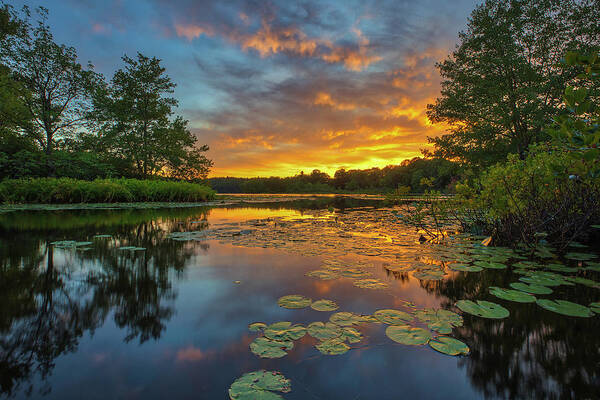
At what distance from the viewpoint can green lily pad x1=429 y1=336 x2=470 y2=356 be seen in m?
1.51

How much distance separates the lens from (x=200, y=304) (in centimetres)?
222

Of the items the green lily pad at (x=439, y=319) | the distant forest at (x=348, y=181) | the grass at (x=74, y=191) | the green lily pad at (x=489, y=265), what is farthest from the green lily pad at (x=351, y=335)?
the distant forest at (x=348, y=181)

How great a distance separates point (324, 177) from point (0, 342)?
92544 millimetres

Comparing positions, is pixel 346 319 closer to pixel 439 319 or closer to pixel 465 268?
A: pixel 439 319

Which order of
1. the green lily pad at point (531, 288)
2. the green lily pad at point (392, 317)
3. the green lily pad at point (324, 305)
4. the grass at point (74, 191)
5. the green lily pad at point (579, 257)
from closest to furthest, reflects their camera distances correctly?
1. the green lily pad at point (392, 317)
2. the green lily pad at point (324, 305)
3. the green lily pad at point (531, 288)
4. the green lily pad at point (579, 257)
5. the grass at point (74, 191)

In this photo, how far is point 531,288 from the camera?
A: 8.15 ft

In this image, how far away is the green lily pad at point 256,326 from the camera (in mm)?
1787

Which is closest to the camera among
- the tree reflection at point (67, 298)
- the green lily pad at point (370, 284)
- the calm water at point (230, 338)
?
the calm water at point (230, 338)

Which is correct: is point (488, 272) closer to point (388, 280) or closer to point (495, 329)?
point (388, 280)

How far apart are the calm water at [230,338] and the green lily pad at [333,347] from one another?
1.7 inches

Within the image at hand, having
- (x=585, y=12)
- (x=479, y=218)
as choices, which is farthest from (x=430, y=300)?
(x=585, y=12)

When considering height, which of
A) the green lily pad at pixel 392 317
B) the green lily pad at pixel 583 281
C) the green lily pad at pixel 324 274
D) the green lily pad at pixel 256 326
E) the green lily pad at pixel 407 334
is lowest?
the green lily pad at pixel 324 274

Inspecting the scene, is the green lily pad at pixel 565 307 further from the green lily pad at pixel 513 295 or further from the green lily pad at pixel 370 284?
the green lily pad at pixel 370 284

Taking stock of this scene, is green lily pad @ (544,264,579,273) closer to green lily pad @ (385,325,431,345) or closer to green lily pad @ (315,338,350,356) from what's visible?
green lily pad @ (385,325,431,345)
